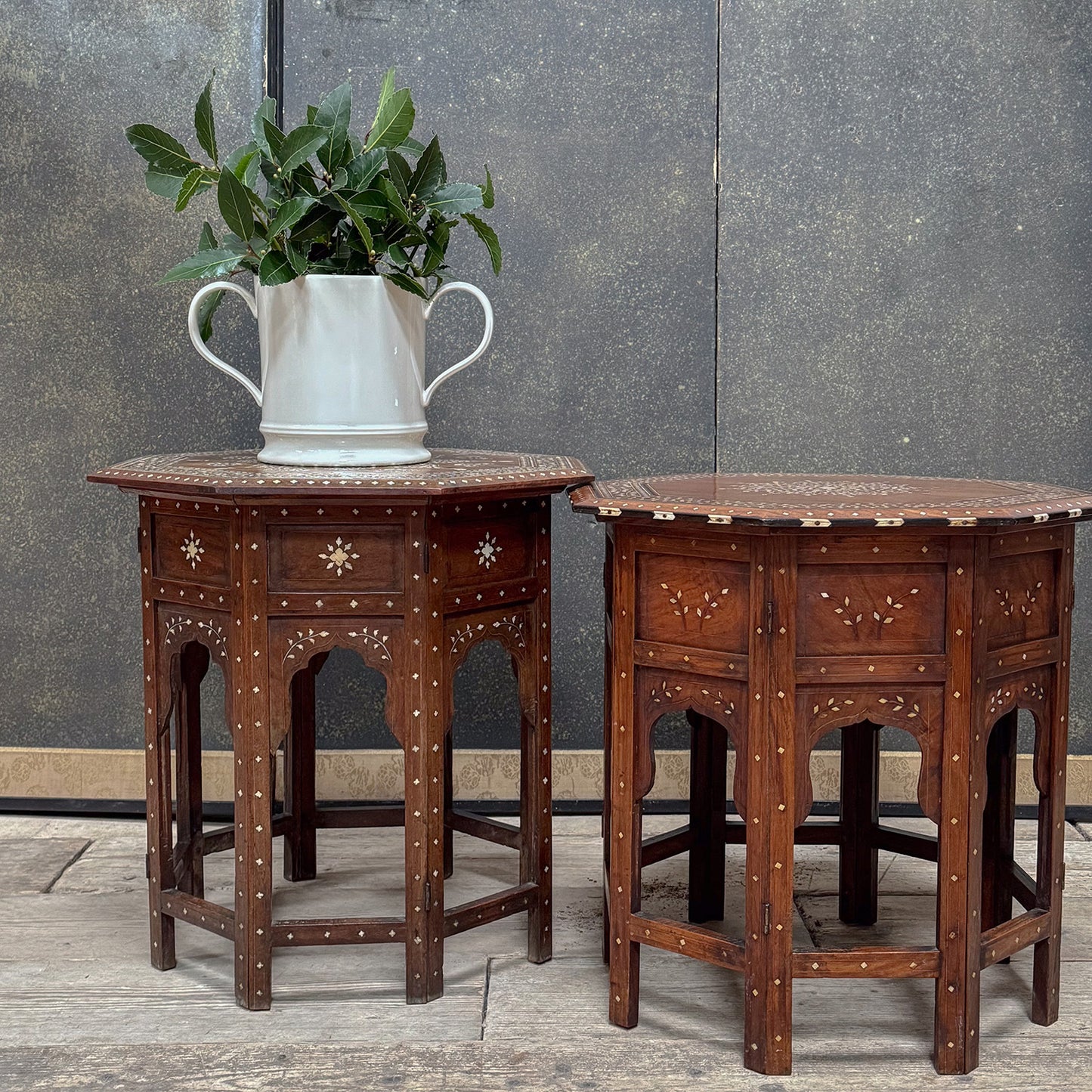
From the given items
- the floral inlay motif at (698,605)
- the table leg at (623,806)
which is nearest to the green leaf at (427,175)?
the table leg at (623,806)

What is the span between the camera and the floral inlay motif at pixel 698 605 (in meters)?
1.95

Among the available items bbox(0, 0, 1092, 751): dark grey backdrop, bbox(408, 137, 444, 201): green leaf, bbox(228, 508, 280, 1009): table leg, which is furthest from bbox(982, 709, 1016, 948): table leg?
bbox(408, 137, 444, 201): green leaf

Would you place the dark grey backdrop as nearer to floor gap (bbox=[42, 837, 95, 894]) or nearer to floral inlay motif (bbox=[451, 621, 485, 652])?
floor gap (bbox=[42, 837, 95, 894])

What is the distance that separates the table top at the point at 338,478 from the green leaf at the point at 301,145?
0.50 metres

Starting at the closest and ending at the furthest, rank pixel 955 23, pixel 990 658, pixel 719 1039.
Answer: pixel 990 658
pixel 719 1039
pixel 955 23

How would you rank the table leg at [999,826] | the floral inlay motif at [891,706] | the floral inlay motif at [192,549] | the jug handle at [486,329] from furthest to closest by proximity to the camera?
the jug handle at [486,329]
the table leg at [999,826]
the floral inlay motif at [192,549]
the floral inlay motif at [891,706]

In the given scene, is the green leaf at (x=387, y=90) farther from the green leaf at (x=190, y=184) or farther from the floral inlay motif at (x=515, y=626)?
the floral inlay motif at (x=515, y=626)

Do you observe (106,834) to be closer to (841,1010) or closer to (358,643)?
(358,643)

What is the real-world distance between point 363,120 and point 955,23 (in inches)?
55.9

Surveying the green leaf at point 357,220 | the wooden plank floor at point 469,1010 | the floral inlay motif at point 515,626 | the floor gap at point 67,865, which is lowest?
the floor gap at point 67,865

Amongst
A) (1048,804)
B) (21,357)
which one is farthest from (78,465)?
(1048,804)

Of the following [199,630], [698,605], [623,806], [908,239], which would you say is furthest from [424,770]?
[908,239]

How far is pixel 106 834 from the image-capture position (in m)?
3.12

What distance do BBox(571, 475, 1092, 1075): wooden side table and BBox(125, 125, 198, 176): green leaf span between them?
909 mm
